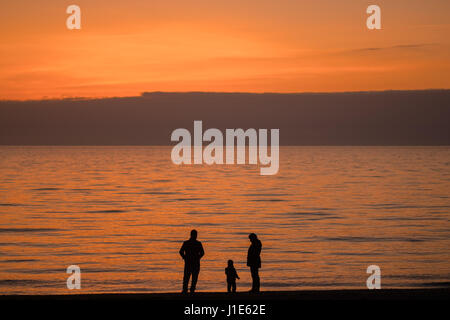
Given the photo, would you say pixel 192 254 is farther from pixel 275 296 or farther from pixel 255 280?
pixel 275 296

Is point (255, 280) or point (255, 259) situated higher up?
point (255, 259)

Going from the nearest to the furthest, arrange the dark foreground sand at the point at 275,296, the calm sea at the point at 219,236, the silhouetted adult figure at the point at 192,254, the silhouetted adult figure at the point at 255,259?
the dark foreground sand at the point at 275,296, the silhouetted adult figure at the point at 192,254, the silhouetted adult figure at the point at 255,259, the calm sea at the point at 219,236

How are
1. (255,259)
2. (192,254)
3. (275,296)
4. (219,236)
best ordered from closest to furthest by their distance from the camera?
(275,296) < (192,254) < (255,259) < (219,236)

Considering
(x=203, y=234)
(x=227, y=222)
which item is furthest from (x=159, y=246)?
(x=227, y=222)

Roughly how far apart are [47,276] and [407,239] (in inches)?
866

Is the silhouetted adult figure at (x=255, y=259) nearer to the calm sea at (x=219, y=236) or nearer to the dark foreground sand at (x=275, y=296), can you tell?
the dark foreground sand at (x=275, y=296)

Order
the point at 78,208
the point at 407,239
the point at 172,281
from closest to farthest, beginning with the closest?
the point at 172,281, the point at 407,239, the point at 78,208

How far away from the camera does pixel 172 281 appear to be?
85.2ft

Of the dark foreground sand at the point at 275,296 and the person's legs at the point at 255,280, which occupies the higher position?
the person's legs at the point at 255,280

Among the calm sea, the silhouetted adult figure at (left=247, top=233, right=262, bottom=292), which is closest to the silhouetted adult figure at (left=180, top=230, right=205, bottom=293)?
the silhouetted adult figure at (left=247, top=233, right=262, bottom=292)

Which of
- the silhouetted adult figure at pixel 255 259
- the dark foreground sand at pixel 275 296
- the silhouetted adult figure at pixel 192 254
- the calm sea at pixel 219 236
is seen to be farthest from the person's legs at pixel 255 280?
the calm sea at pixel 219 236

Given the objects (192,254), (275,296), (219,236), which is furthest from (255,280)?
(219,236)

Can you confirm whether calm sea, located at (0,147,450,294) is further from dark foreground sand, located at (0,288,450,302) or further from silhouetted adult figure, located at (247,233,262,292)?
dark foreground sand, located at (0,288,450,302)
